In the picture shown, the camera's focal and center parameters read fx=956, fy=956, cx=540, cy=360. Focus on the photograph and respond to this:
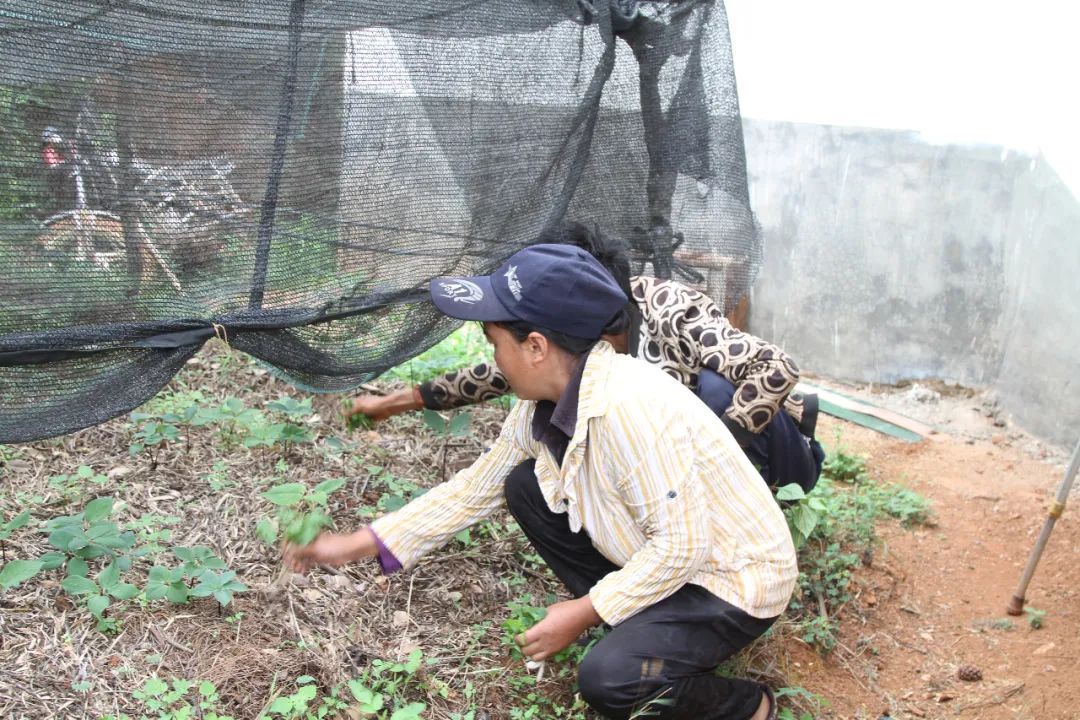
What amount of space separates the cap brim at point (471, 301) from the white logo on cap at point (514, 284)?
0.04m

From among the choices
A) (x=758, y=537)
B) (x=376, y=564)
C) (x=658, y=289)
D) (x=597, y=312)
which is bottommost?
(x=376, y=564)

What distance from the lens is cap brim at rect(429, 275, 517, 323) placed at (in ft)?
6.84

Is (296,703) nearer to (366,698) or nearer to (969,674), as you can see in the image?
(366,698)

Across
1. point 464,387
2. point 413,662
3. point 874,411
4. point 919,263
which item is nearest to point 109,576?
point 413,662

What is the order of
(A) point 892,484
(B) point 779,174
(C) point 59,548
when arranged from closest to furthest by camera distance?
(C) point 59,548 → (A) point 892,484 → (B) point 779,174

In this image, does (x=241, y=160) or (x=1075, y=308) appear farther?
(x=1075, y=308)

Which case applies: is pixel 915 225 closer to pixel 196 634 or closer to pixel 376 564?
pixel 376 564

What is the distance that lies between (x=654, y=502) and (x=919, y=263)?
174 inches

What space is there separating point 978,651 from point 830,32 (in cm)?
407

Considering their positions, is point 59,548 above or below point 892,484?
above

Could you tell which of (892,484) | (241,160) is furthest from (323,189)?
(892,484)

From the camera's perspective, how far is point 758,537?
2291mm

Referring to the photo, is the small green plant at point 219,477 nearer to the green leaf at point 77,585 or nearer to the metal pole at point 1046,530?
the green leaf at point 77,585

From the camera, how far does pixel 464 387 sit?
3.24 m
